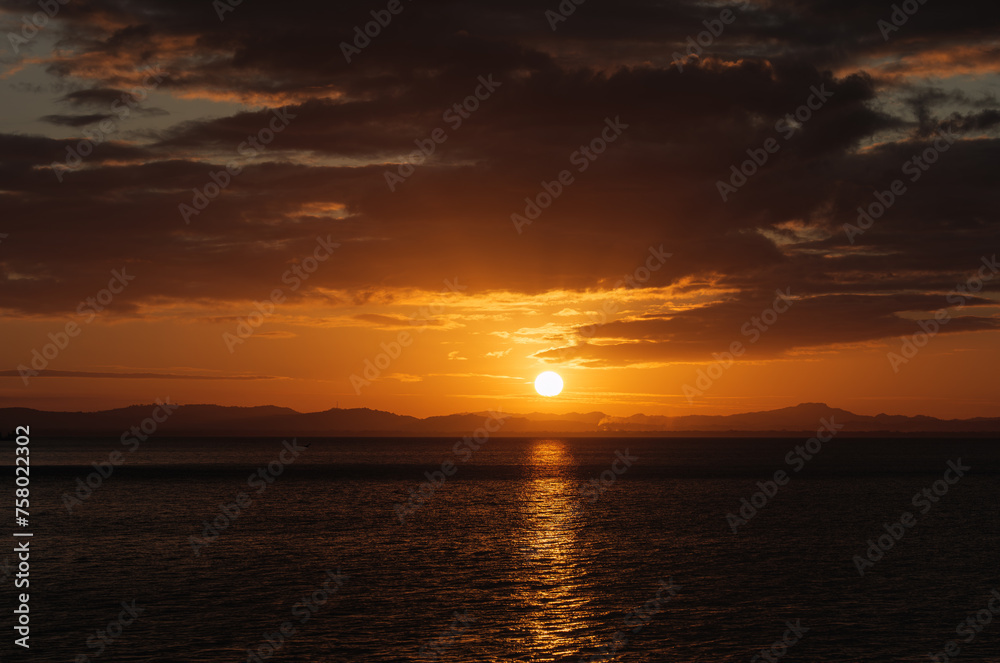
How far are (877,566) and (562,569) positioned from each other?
20689 millimetres

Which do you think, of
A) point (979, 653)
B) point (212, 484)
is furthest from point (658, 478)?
point (979, 653)

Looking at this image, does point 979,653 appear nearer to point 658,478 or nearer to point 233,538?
point 233,538
